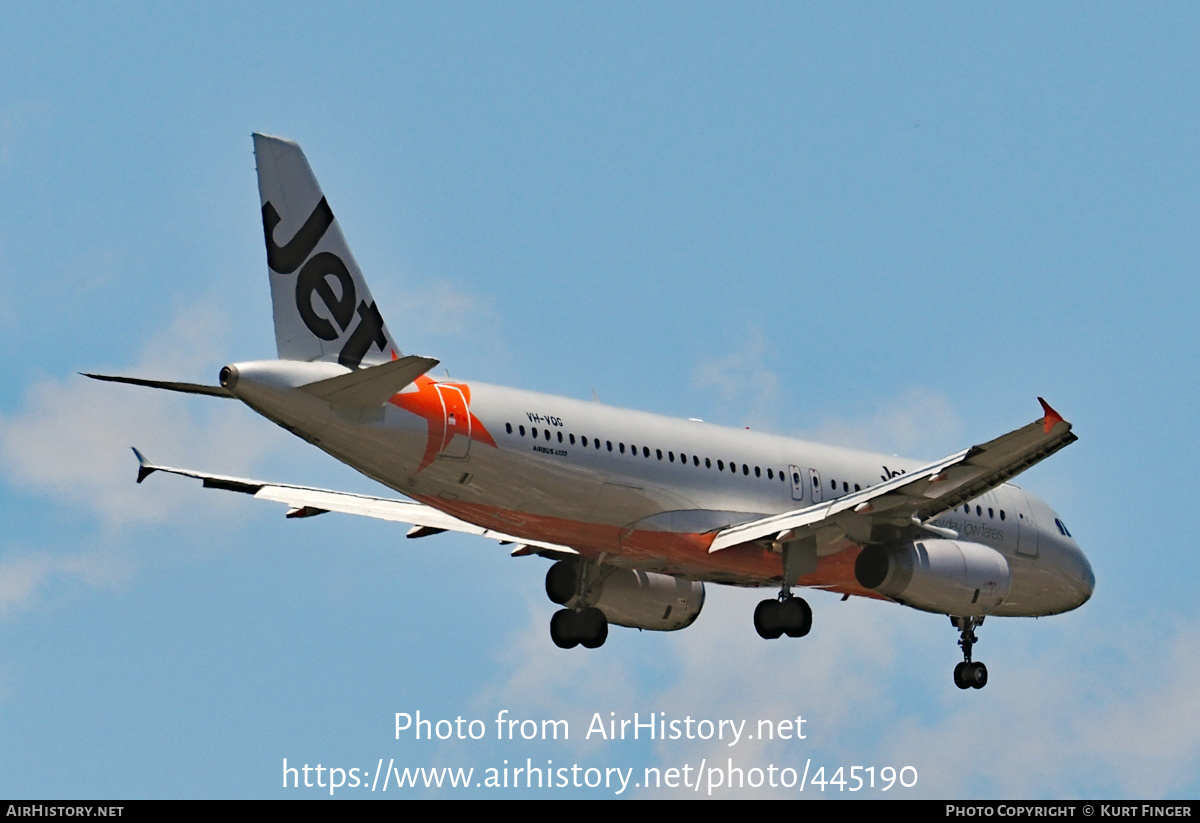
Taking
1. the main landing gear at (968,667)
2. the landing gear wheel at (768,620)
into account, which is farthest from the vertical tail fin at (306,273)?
the main landing gear at (968,667)

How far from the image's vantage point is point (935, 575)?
38.0m

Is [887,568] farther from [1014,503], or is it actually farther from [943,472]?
[1014,503]

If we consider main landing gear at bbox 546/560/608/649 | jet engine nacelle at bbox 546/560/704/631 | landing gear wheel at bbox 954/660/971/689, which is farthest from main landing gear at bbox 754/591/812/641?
landing gear wheel at bbox 954/660/971/689

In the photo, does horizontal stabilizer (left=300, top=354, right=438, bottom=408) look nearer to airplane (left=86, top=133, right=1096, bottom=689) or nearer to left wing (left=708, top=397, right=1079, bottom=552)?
airplane (left=86, top=133, right=1096, bottom=689)

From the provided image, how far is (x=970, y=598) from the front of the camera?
127 feet

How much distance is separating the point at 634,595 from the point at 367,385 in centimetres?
1112

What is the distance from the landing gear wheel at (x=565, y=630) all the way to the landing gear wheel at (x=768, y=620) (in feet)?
14.9

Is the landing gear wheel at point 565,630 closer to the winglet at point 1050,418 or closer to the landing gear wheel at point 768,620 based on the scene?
the landing gear wheel at point 768,620

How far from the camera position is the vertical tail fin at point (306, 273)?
33094mm

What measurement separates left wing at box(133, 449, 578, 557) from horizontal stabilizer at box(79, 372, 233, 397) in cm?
730

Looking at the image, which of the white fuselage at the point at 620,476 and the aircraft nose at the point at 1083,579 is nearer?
the white fuselage at the point at 620,476

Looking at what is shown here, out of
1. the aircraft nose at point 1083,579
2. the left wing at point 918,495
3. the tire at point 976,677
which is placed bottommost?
the tire at point 976,677

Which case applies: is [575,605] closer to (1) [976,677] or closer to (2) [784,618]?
(2) [784,618]

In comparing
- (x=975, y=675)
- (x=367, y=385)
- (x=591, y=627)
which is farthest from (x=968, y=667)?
(x=367, y=385)
